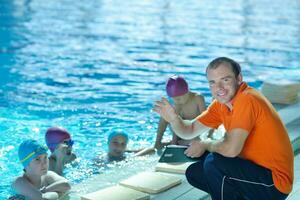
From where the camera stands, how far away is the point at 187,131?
13.9 feet

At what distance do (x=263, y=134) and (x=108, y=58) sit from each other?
1118 centimetres

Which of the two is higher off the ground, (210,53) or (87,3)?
(87,3)

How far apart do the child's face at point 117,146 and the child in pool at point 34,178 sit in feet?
5.70

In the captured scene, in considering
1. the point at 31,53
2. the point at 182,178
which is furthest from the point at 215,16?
the point at 182,178

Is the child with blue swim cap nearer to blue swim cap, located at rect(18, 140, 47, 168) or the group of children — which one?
the group of children

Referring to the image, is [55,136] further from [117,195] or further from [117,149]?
[117,195]

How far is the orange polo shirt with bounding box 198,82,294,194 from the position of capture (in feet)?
12.2

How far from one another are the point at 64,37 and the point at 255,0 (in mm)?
17960

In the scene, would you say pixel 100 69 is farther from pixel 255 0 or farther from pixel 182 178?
pixel 255 0

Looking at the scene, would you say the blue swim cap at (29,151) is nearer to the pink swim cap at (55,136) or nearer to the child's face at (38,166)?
the child's face at (38,166)

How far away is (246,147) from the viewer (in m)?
3.88

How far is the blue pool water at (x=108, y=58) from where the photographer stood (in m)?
8.73

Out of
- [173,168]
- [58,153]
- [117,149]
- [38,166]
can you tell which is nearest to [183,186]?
[173,168]

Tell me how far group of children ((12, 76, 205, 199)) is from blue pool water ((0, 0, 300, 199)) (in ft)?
1.36
